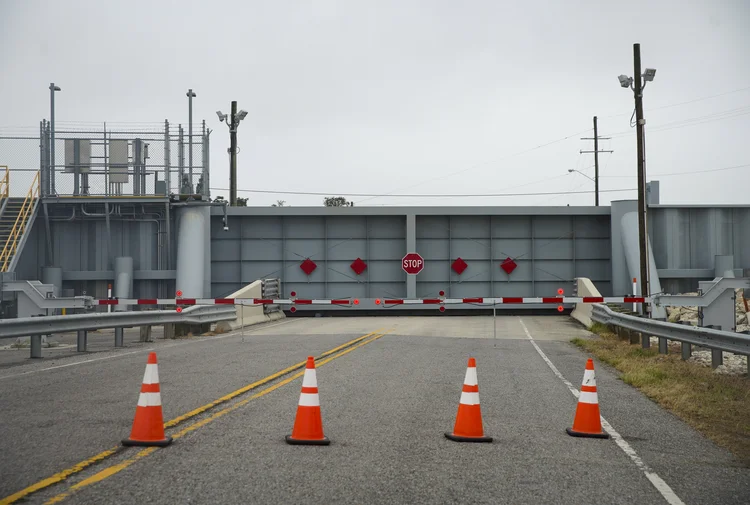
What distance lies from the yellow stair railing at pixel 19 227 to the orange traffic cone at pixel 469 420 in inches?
975

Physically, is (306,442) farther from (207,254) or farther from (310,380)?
(207,254)

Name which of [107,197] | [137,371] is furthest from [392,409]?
[107,197]

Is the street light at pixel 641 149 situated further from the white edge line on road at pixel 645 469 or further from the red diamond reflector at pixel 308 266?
the white edge line on road at pixel 645 469

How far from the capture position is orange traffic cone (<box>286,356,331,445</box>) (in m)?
7.36

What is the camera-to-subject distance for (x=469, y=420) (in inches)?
309

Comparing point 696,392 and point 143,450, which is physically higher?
point 143,450

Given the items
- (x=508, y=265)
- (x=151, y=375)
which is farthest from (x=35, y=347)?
(x=508, y=265)

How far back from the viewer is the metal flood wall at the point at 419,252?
3747 centimetres

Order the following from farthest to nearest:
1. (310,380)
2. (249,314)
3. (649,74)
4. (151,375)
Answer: (649,74) → (249,314) → (310,380) → (151,375)

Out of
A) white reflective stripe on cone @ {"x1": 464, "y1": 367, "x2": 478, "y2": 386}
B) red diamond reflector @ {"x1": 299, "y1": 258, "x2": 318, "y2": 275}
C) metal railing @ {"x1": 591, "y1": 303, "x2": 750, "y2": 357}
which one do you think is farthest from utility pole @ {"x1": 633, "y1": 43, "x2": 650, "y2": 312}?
white reflective stripe on cone @ {"x1": 464, "y1": 367, "x2": 478, "y2": 386}

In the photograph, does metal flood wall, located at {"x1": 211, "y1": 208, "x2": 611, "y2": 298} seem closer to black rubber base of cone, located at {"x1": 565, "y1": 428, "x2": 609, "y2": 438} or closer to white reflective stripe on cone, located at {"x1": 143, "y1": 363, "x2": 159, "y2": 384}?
black rubber base of cone, located at {"x1": 565, "y1": 428, "x2": 609, "y2": 438}

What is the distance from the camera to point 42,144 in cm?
3234

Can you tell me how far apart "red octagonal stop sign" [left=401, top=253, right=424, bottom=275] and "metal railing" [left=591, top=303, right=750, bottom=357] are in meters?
16.7

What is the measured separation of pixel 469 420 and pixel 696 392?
195 inches
